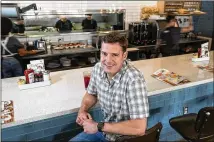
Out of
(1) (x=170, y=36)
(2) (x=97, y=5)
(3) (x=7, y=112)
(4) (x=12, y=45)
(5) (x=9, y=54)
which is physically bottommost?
(3) (x=7, y=112)

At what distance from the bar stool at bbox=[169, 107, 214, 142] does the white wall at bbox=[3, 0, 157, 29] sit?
3422 mm

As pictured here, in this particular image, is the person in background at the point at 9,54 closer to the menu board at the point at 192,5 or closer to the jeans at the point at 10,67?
the jeans at the point at 10,67

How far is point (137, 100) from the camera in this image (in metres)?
1.44

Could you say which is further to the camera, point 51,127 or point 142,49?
point 142,49

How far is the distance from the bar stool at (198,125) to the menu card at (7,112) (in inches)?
52.2

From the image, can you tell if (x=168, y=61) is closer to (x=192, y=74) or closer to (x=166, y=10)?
(x=192, y=74)

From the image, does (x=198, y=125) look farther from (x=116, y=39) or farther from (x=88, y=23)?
(x=88, y=23)

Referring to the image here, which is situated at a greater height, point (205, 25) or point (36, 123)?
point (205, 25)

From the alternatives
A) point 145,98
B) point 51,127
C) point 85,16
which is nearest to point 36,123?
point 51,127

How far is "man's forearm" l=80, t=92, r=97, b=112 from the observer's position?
5.61 feet

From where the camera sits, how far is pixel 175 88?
2.19m

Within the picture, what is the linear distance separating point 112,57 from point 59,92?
28.4 inches

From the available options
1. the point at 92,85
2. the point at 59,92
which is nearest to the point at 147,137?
the point at 92,85

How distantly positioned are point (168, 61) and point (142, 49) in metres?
1.57
